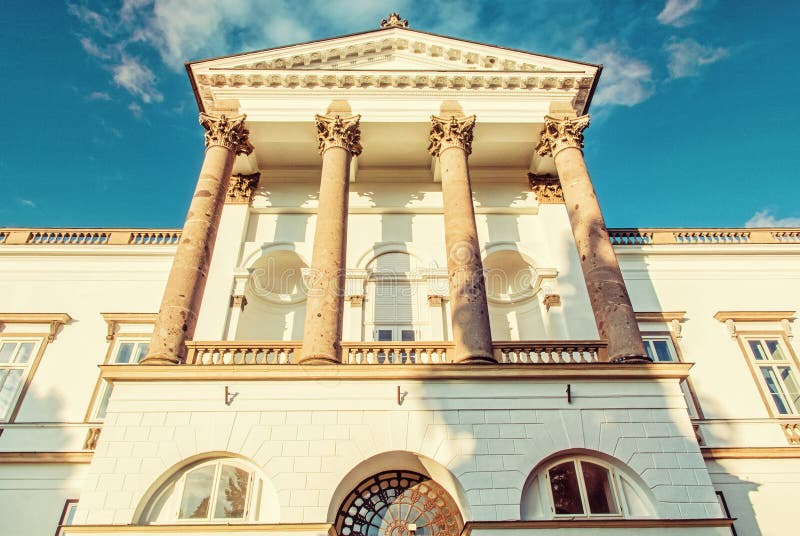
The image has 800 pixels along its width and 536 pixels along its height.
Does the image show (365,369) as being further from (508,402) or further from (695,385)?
(695,385)

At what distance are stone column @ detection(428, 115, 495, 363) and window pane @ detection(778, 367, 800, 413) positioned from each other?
380 inches

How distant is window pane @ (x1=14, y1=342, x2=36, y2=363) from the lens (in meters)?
16.3

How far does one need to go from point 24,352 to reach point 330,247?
965cm

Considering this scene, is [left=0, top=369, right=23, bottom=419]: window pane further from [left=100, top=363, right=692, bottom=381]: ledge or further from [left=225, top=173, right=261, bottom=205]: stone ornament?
[left=225, top=173, right=261, bottom=205]: stone ornament

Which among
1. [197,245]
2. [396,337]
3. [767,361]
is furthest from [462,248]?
[767,361]

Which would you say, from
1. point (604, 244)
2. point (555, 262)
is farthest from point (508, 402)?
point (555, 262)

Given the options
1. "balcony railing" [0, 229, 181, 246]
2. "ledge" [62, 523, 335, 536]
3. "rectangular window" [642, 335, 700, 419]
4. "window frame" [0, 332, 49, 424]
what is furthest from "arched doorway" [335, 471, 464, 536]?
"balcony railing" [0, 229, 181, 246]

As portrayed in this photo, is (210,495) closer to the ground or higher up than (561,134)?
closer to the ground

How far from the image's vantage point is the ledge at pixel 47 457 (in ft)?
46.4

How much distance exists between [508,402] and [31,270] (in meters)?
15.1

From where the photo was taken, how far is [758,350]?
16.9 metres

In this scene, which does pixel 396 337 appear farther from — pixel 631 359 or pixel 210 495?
pixel 210 495

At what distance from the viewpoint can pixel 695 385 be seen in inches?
634

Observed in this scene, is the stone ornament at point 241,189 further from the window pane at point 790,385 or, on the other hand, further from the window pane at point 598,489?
the window pane at point 790,385
